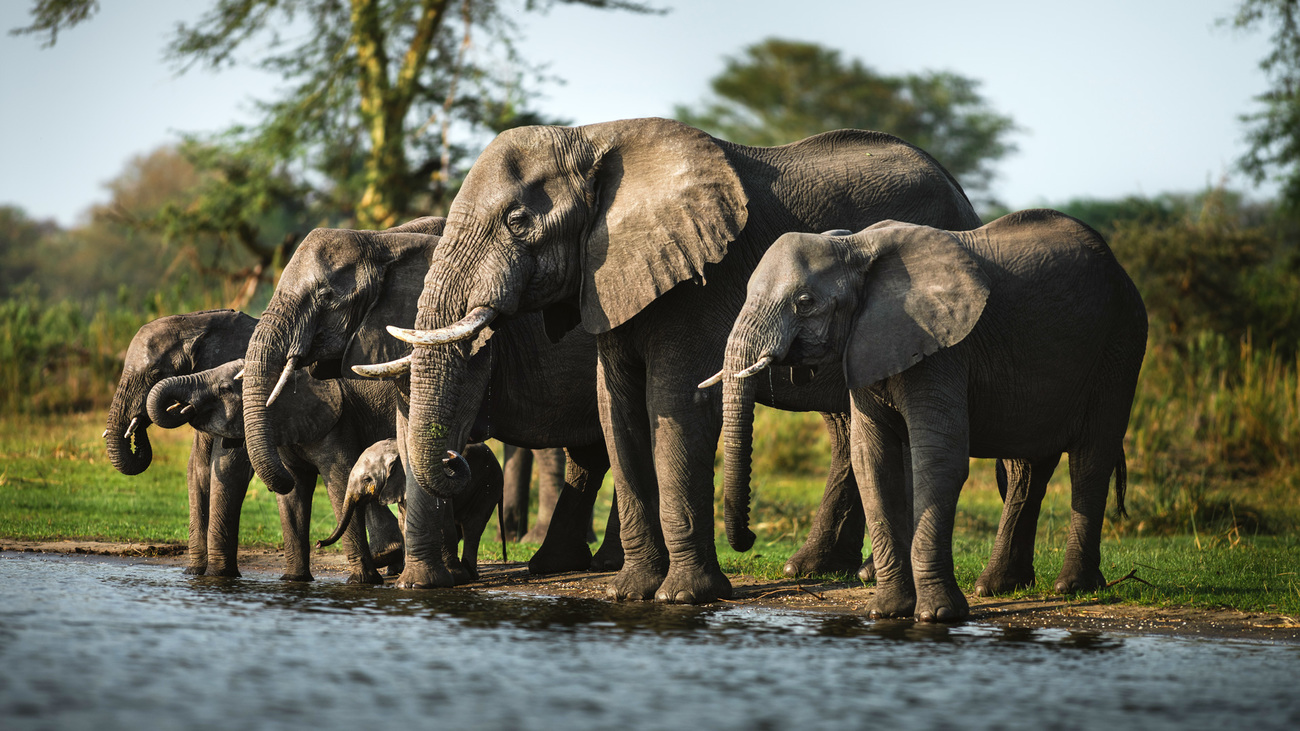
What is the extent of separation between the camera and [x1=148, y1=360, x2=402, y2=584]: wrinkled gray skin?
27.0 ft

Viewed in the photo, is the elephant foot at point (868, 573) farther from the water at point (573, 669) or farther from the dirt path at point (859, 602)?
the water at point (573, 669)

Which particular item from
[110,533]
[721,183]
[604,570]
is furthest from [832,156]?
[110,533]

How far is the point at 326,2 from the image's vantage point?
2331cm

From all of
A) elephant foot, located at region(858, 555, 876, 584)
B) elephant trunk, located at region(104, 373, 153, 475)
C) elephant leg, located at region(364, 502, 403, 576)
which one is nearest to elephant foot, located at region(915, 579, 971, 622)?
elephant foot, located at region(858, 555, 876, 584)

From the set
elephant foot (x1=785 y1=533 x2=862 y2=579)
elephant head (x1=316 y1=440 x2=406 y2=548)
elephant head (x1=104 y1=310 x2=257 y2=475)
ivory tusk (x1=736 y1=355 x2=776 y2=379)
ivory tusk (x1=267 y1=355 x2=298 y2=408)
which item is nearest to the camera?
ivory tusk (x1=736 y1=355 x2=776 y2=379)

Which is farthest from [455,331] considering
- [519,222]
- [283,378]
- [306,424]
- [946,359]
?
[946,359]

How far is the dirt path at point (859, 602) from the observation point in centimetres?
671

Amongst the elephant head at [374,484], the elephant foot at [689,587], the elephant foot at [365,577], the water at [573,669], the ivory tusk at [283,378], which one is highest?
the ivory tusk at [283,378]

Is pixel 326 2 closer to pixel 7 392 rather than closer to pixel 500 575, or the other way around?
pixel 7 392

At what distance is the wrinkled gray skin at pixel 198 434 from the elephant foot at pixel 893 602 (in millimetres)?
4001

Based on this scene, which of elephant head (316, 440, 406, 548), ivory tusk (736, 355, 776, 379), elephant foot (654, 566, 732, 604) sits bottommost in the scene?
elephant foot (654, 566, 732, 604)

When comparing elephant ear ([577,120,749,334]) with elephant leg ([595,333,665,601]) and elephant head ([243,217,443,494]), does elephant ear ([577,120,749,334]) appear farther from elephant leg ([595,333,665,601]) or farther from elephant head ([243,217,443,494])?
elephant head ([243,217,443,494])

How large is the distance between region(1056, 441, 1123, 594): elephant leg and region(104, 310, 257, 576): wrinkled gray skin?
4.87 m

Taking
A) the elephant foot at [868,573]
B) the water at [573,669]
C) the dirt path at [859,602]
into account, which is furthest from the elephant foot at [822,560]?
the water at [573,669]
